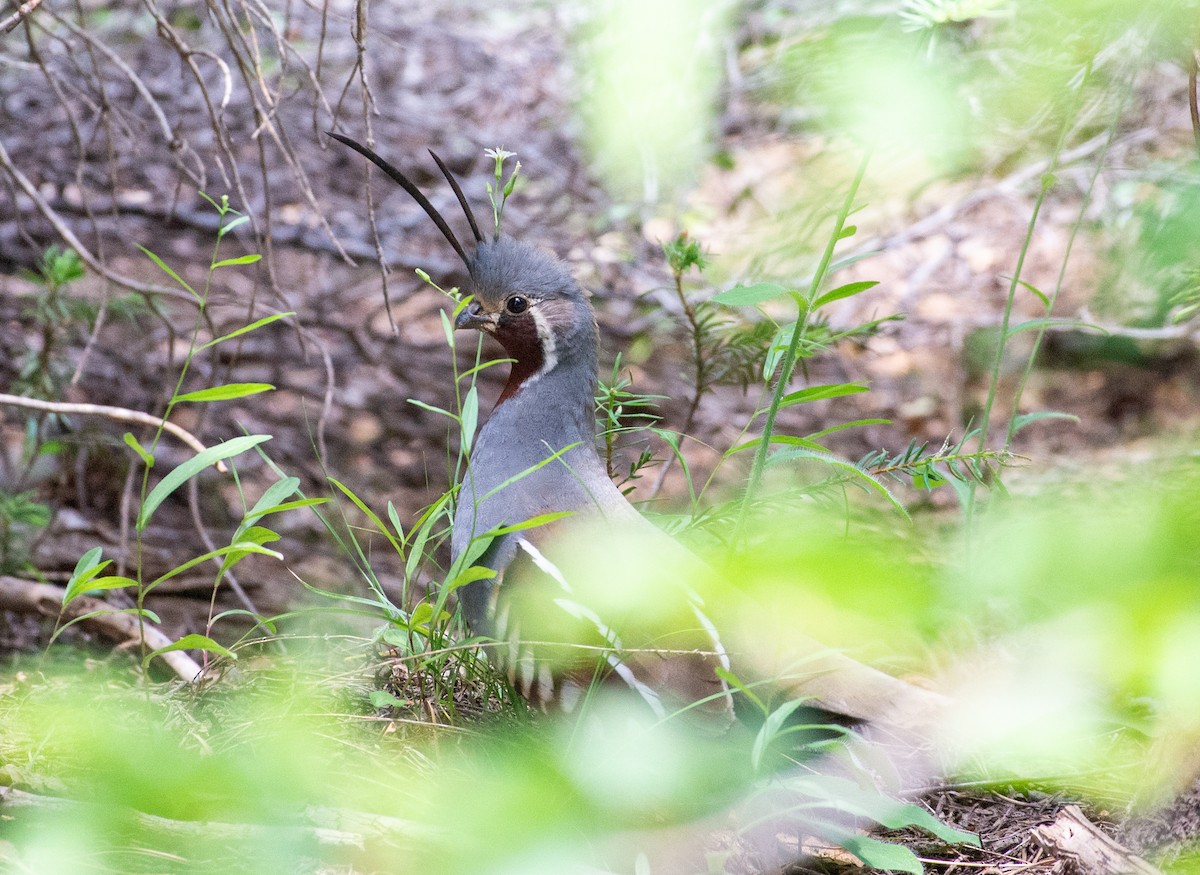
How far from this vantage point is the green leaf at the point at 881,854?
2.06 m

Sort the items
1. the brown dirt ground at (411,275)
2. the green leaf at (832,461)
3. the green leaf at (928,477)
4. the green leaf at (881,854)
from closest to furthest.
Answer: the green leaf at (832,461)
the green leaf at (881,854)
the green leaf at (928,477)
the brown dirt ground at (411,275)

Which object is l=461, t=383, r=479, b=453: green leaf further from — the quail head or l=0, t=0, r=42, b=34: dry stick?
l=0, t=0, r=42, b=34: dry stick

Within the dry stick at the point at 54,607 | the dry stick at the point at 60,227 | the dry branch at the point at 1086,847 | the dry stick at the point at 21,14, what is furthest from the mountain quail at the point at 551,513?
the dry stick at the point at 54,607

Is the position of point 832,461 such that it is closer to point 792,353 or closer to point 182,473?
point 792,353

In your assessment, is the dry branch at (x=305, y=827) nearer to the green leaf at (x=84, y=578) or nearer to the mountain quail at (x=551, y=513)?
the green leaf at (x=84, y=578)

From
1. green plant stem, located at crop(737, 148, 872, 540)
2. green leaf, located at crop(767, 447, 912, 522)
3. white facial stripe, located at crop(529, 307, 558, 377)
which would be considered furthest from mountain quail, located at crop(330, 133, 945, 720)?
green leaf, located at crop(767, 447, 912, 522)

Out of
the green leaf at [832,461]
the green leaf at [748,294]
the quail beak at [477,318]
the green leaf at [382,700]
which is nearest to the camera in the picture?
the green leaf at [748,294]

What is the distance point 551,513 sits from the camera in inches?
91.5

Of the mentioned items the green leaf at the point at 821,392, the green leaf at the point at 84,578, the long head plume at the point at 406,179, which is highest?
the long head plume at the point at 406,179

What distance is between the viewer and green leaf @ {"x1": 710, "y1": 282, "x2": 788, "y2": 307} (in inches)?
61.2

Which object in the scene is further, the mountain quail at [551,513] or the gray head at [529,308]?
the gray head at [529,308]

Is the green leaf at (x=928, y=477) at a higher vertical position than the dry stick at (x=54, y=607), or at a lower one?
higher

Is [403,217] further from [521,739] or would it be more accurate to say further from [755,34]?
[521,739]

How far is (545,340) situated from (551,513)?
3.17 feet
